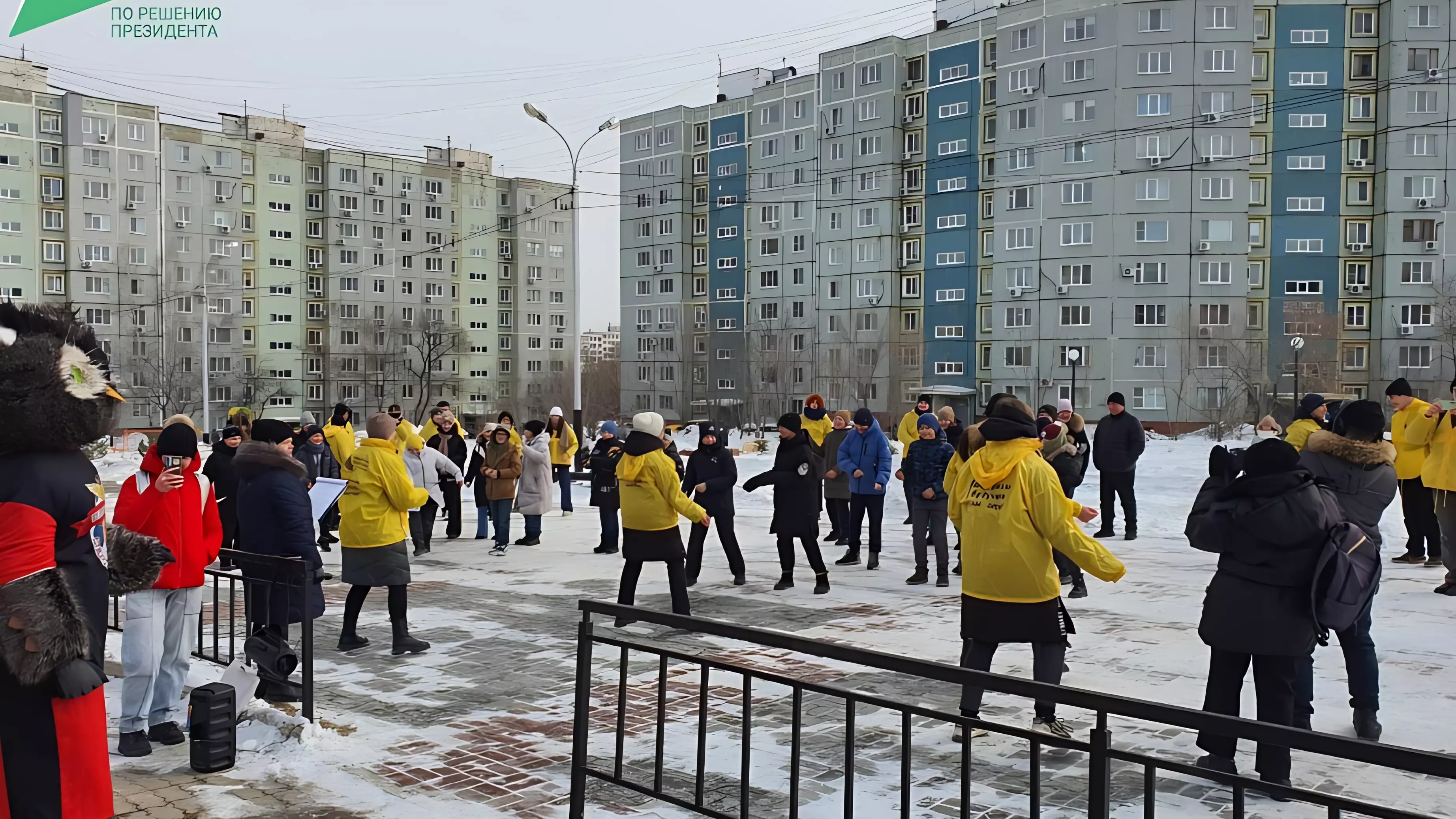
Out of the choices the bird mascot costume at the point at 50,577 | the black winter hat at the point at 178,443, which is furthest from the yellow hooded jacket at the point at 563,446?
the bird mascot costume at the point at 50,577

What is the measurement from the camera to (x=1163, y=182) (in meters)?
57.9

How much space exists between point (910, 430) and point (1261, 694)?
10.6 meters

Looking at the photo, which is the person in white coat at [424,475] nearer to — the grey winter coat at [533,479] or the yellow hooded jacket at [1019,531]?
the grey winter coat at [533,479]

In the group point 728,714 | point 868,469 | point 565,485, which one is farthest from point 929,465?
point 565,485

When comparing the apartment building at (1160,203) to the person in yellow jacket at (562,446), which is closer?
the person in yellow jacket at (562,446)

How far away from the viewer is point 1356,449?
24.1ft

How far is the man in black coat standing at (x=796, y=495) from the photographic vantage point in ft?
37.0

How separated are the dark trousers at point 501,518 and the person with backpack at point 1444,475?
35.5 feet

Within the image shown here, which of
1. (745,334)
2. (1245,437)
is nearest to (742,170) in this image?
(745,334)

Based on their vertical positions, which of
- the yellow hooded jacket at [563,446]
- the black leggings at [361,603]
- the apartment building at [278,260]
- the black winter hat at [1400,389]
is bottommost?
the black leggings at [361,603]

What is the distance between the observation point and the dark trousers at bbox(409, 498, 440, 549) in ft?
48.3

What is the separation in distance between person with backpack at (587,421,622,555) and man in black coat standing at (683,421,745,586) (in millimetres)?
2584

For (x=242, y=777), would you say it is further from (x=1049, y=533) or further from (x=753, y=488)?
(x=753, y=488)

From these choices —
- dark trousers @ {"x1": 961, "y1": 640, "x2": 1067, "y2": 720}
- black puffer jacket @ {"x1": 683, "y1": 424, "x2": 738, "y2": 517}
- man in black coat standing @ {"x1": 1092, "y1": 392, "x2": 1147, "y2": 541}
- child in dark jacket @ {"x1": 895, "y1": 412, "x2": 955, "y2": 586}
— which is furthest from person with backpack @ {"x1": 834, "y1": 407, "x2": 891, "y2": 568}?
dark trousers @ {"x1": 961, "y1": 640, "x2": 1067, "y2": 720}
